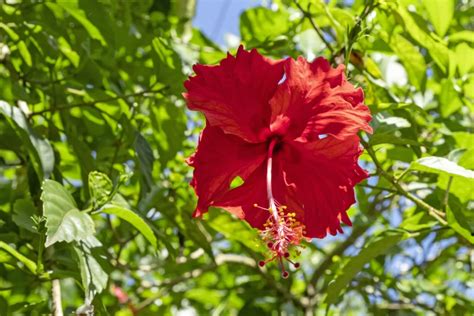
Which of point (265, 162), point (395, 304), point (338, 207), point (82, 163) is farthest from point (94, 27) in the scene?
point (395, 304)

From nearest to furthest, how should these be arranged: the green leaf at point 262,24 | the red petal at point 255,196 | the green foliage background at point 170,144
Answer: the red petal at point 255,196 < the green foliage background at point 170,144 < the green leaf at point 262,24

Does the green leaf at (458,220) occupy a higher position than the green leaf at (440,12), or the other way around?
the green leaf at (440,12)

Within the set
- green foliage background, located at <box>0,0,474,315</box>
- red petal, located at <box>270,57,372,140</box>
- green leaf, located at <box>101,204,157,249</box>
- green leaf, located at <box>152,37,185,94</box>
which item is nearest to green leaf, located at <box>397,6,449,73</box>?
green foliage background, located at <box>0,0,474,315</box>

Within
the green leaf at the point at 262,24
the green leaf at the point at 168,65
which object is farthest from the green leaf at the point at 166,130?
the green leaf at the point at 262,24

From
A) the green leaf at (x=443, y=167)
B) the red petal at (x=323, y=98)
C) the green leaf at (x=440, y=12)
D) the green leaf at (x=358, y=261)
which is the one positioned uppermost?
the red petal at (x=323, y=98)

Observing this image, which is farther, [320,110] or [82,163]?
[82,163]

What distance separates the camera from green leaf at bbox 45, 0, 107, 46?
1835 millimetres

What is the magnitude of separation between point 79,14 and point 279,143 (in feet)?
2.35

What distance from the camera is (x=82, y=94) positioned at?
197cm

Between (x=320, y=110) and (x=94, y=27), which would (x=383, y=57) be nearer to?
(x=94, y=27)

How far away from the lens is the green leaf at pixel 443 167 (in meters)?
1.34

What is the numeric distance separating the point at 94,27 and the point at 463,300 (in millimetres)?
1386

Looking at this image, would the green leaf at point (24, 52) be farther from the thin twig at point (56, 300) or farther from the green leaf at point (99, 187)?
the thin twig at point (56, 300)

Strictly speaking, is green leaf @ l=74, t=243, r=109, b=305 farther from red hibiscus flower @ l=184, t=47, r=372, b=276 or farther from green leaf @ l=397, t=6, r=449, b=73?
green leaf @ l=397, t=6, r=449, b=73
